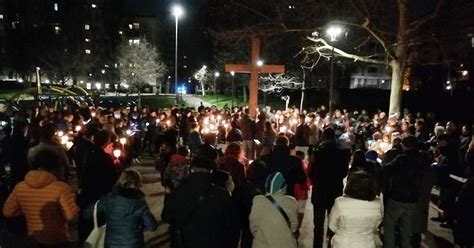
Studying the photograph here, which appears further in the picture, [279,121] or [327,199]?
[279,121]

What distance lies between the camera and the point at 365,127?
18.5 m

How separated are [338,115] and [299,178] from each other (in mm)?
14112

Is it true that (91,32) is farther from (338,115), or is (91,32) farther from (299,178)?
(299,178)

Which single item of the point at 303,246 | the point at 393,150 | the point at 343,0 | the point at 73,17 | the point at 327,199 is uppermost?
the point at 73,17

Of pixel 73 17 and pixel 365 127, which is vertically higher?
pixel 73 17

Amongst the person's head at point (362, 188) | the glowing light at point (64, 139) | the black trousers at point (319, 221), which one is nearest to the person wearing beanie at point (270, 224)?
the person's head at point (362, 188)

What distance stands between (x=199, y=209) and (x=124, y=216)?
→ 72 centimetres

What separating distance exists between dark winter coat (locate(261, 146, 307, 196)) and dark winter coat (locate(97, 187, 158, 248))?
2.42m

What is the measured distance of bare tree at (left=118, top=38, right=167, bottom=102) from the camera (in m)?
58.8

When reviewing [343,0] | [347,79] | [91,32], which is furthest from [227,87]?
[343,0]

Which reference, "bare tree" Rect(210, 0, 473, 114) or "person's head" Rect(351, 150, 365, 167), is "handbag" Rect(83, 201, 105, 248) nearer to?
"person's head" Rect(351, 150, 365, 167)

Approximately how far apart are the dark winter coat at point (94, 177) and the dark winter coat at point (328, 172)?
3.06 meters

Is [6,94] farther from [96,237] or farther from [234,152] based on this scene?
[96,237]

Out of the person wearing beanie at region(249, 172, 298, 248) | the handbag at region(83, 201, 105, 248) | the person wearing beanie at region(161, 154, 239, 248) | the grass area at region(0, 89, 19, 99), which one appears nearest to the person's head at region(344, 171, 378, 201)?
the person wearing beanie at region(249, 172, 298, 248)
